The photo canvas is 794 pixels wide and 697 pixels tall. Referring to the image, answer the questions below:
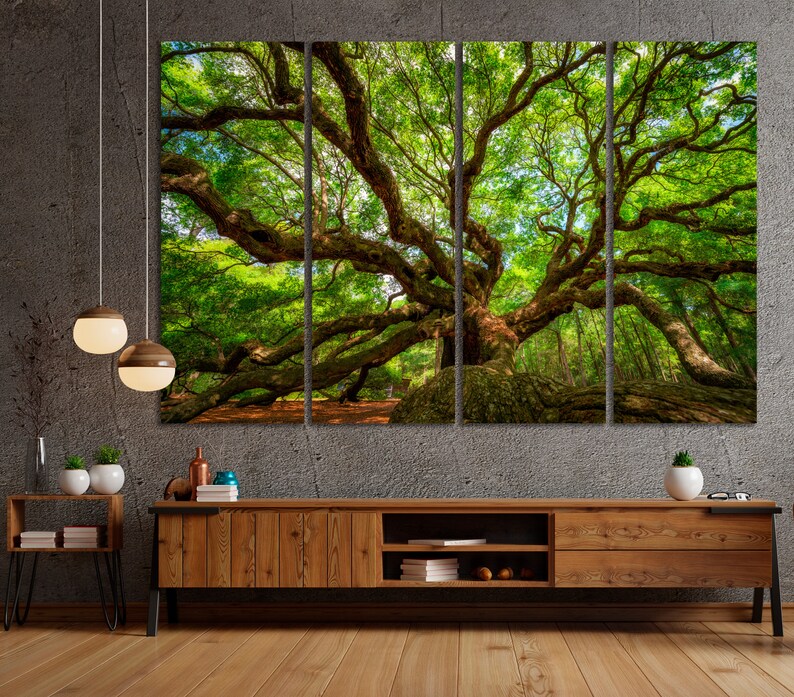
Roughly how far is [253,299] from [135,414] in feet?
3.00

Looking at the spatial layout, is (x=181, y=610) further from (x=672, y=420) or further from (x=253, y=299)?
(x=672, y=420)

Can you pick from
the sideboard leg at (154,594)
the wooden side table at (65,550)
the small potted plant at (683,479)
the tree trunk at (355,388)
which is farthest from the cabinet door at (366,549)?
the small potted plant at (683,479)

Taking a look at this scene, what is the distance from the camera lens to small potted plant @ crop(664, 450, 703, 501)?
170 inches

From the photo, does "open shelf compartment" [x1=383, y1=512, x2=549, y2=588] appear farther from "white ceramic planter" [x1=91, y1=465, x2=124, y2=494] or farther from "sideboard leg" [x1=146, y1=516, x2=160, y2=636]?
"white ceramic planter" [x1=91, y1=465, x2=124, y2=494]

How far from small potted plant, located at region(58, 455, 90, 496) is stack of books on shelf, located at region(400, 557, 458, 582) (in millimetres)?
1713

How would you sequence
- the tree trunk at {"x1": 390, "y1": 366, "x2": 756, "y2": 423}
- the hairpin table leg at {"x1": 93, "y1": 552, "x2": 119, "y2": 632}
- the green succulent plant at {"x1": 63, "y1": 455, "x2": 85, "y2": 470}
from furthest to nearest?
the tree trunk at {"x1": 390, "y1": 366, "x2": 756, "y2": 423} < the green succulent plant at {"x1": 63, "y1": 455, "x2": 85, "y2": 470} < the hairpin table leg at {"x1": 93, "y1": 552, "x2": 119, "y2": 632}

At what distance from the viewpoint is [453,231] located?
4.80 meters

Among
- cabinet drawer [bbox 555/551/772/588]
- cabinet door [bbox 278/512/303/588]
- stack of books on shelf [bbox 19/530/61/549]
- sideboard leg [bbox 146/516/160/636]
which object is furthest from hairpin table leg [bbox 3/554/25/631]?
cabinet drawer [bbox 555/551/772/588]

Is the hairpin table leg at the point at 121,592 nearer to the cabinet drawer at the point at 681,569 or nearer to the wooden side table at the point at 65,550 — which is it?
the wooden side table at the point at 65,550

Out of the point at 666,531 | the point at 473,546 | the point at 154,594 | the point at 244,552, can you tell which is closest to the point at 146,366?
the point at 244,552

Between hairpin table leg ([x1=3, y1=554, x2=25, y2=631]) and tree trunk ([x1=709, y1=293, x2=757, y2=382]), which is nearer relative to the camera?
hairpin table leg ([x1=3, y1=554, x2=25, y2=631])

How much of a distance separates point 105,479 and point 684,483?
295 cm

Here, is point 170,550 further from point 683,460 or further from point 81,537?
point 683,460

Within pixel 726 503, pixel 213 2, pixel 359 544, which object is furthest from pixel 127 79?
pixel 726 503
